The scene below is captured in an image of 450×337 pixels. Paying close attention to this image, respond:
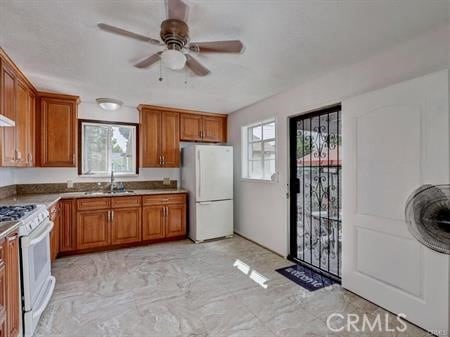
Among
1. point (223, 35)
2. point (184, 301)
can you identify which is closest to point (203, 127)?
point (223, 35)

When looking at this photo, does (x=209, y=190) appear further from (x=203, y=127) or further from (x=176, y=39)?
(x=176, y=39)

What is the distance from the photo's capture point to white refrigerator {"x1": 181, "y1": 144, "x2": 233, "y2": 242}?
13.5 ft

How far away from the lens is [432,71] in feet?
6.34

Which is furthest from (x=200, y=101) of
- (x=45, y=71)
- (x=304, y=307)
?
(x=304, y=307)

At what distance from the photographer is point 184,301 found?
236cm

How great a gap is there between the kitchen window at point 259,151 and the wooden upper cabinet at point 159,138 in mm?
1240

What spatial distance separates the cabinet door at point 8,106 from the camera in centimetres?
235

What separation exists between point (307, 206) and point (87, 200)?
311cm

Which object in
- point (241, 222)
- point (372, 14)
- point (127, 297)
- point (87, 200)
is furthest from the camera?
point (241, 222)

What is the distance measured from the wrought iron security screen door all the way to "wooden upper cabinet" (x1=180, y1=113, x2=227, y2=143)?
1760mm

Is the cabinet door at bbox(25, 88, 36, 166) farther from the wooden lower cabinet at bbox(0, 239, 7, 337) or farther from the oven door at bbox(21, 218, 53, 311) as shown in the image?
the wooden lower cabinet at bbox(0, 239, 7, 337)

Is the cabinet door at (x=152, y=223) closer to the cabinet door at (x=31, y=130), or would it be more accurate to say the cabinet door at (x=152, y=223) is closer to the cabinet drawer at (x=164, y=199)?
the cabinet drawer at (x=164, y=199)

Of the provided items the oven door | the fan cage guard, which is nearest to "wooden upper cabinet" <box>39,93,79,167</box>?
the oven door

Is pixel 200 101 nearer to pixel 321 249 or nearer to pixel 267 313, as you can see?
pixel 321 249
